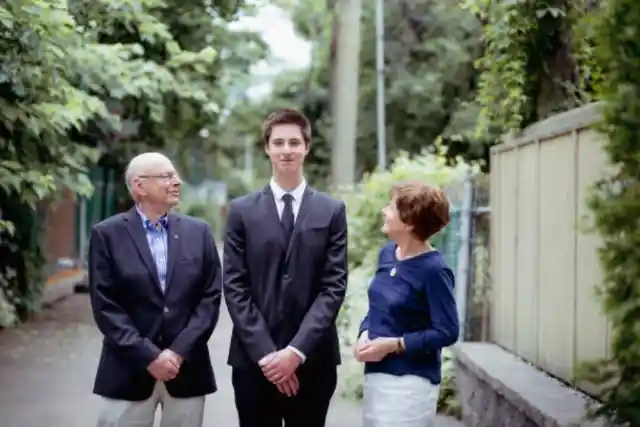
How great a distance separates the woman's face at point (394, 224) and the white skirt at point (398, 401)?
59 centimetres

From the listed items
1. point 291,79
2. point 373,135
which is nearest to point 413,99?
point 373,135

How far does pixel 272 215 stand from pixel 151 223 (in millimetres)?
606

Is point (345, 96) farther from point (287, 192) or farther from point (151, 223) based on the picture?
point (287, 192)

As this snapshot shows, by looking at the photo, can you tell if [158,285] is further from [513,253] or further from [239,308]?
[513,253]

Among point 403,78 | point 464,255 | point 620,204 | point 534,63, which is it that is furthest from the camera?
point 403,78

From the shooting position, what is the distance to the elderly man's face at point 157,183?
4.83m

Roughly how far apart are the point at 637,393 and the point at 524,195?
4061 millimetres

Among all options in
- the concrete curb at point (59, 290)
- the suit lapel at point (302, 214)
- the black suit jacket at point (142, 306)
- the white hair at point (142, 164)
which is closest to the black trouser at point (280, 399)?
the black suit jacket at point (142, 306)

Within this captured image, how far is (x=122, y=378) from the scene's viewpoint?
477 centimetres

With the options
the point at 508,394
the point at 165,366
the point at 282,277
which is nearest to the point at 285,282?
the point at 282,277

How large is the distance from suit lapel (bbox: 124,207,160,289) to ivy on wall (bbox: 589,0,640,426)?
1981 mm

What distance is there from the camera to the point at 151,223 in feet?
16.1

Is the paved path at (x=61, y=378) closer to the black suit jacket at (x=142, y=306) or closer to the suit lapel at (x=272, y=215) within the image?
the black suit jacket at (x=142, y=306)

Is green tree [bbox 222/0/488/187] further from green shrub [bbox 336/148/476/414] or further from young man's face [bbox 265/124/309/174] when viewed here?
young man's face [bbox 265/124/309/174]
